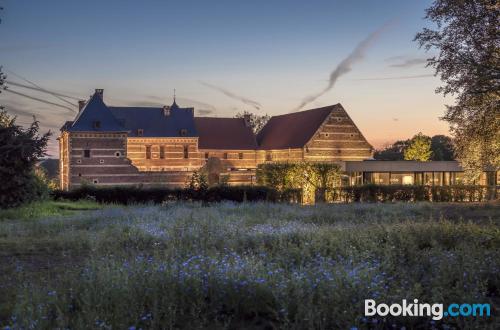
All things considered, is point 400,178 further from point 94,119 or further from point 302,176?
point 94,119

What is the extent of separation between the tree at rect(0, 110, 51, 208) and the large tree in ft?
59.0

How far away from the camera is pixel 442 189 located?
1192 inches

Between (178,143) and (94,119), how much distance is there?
9.80m

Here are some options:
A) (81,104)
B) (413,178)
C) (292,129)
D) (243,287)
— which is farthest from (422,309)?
(81,104)

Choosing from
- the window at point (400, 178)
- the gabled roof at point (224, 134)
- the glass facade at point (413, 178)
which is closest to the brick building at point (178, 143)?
the gabled roof at point (224, 134)

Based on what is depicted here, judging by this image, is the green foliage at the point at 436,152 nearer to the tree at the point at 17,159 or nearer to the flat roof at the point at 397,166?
the flat roof at the point at 397,166

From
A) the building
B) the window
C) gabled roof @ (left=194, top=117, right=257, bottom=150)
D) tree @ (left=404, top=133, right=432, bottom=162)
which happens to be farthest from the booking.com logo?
tree @ (left=404, top=133, right=432, bottom=162)

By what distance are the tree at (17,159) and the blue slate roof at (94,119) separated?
Result: 3246cm

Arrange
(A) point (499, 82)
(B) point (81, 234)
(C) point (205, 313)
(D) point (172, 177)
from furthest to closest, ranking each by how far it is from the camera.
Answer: (D) point (172, 177)
(A) point (499, 82)
(B) point (81, 234)
(C) point (205, 313)

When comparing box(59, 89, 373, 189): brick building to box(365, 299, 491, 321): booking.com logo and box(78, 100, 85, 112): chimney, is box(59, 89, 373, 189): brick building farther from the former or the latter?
box(365, 299, 491, 321): booking.com logo

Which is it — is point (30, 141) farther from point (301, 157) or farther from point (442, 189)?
point (301, 157)

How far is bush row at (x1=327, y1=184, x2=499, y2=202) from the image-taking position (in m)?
28.7

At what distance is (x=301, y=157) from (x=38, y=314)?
1848 inches

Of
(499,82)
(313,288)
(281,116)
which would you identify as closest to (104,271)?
(313,288)
